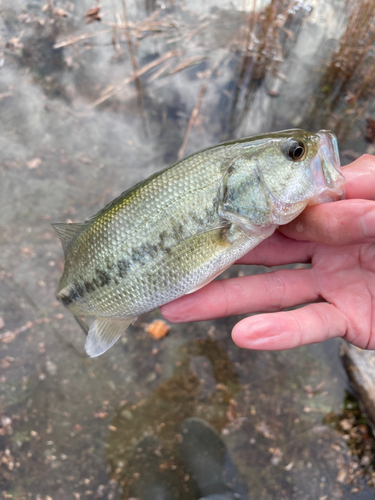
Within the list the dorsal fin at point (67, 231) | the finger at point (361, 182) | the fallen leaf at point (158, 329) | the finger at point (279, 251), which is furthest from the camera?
the fallen leaf at point (158, 329)

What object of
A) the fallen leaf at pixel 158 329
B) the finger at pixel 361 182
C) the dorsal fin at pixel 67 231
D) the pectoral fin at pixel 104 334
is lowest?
the fallen leaf at pixel 158 329

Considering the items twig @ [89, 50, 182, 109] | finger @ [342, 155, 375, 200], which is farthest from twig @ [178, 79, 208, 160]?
finger @ [342, 155, 375, 200]

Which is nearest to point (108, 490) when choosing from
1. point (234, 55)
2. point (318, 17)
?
point (234, 55)

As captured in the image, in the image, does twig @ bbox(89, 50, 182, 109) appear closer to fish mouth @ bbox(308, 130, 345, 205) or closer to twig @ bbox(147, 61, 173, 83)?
twig @ bbox(147, 61, 173, 83)

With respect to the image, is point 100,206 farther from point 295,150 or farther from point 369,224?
point 369,224

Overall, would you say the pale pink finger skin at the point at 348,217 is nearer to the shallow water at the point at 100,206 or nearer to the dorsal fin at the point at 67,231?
the dorsal fin at the point at 67,231

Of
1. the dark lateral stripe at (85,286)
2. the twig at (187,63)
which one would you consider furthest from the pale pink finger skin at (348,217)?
the twig at (187,63)
